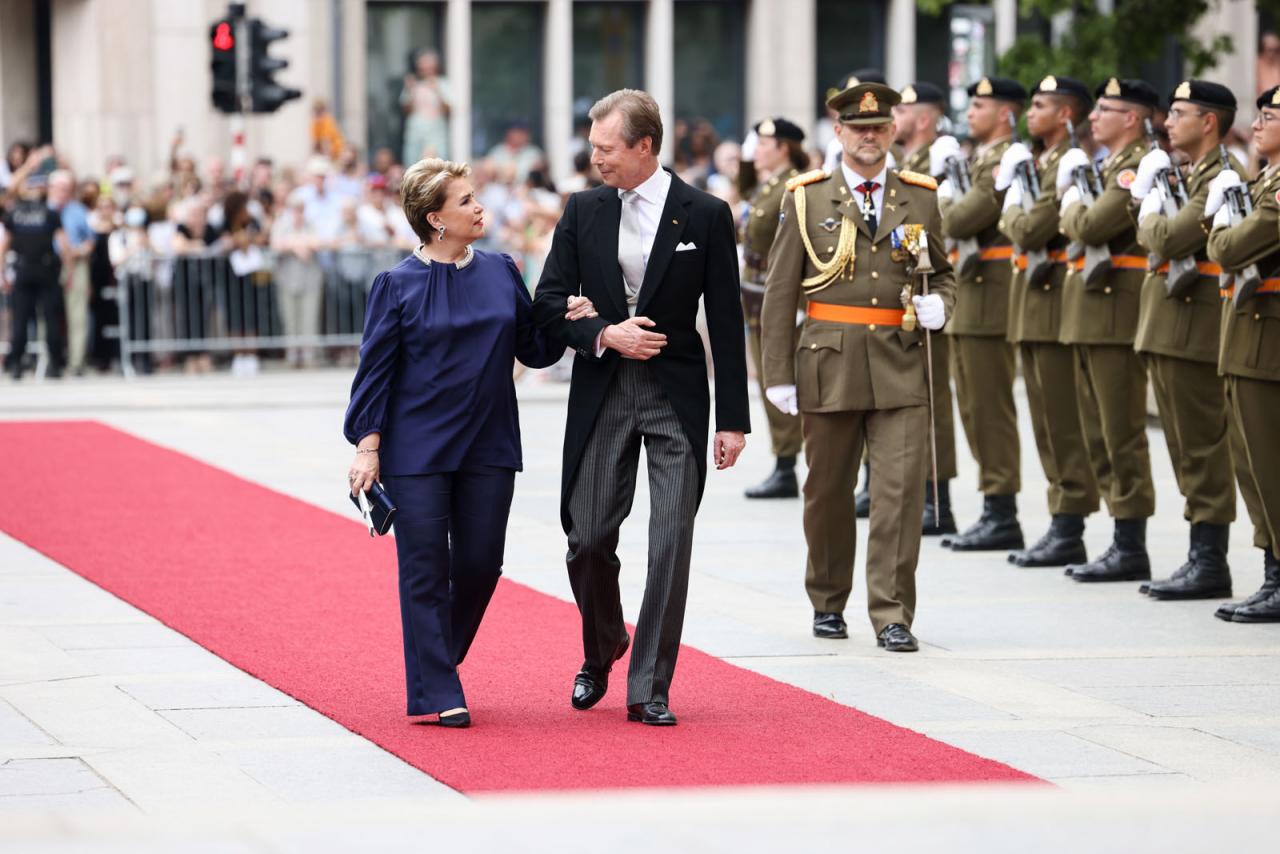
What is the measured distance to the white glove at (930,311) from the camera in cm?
867

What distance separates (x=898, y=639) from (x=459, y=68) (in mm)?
25034

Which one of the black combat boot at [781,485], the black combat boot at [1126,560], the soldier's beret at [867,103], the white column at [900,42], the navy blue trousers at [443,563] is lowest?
the black combat boot at [781,485]

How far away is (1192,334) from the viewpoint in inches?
381

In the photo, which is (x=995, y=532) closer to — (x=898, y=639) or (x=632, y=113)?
(x=898, y=639)

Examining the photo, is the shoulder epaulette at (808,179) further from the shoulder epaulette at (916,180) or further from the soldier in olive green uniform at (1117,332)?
the soldier in olive green uniform at (1117,332)

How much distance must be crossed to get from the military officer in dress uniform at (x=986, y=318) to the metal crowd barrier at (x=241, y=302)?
1115 cm

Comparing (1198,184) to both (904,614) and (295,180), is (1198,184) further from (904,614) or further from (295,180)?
(295,180)

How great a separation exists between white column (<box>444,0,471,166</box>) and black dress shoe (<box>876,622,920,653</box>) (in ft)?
80.3

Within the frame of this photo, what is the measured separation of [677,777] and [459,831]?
152cm

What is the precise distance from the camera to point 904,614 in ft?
28.5

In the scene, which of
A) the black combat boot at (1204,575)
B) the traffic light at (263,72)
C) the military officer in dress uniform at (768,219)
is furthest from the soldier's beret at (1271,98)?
the traffic light at (263,72)

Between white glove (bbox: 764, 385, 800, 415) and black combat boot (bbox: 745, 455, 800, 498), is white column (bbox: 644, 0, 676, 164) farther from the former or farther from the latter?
white glove (bbox: 764, 385, 800, 415)

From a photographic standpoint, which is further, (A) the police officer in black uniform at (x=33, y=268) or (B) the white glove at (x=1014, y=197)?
(A) the police officer in black uniform at (x=33, y=268)

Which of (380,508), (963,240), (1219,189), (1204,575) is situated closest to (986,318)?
(963,240)
